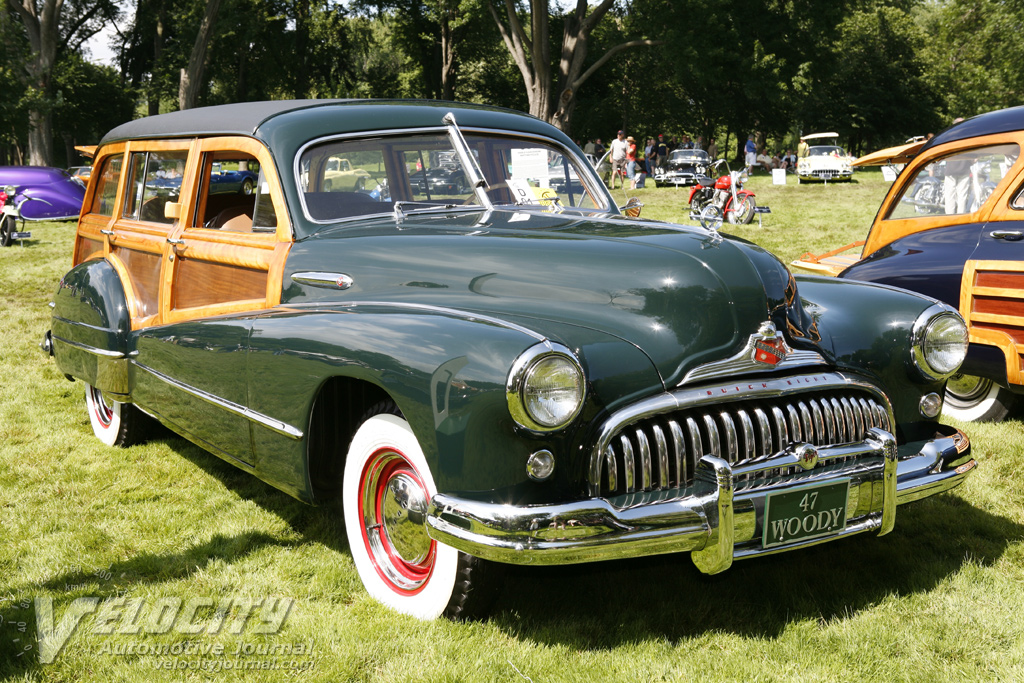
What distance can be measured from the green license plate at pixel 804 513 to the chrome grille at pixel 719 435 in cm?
15

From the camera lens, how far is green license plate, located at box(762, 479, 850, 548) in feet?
8.48

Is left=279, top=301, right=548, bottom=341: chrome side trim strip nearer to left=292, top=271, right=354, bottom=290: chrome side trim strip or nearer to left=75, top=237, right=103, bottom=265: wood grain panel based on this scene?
left=292, top=271, right=354, bottom=290: chrome side trim strip

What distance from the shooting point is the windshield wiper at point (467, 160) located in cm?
389

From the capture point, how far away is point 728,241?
3.07 metres

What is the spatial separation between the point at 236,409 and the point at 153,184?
191cm

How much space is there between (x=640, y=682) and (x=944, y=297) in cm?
365

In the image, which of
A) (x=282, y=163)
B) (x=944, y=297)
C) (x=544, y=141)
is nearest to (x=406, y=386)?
(x=282, y=163)

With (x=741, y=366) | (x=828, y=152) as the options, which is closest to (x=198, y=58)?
(x=828, y=152)

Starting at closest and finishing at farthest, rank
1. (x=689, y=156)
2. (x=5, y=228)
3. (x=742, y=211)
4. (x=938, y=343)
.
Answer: (x=938, y=343)
(x=5, y=228)
(x=742, y=211)
(x=689, y=156)

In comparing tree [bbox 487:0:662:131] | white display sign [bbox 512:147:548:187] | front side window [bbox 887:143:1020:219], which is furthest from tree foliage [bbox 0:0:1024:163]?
white display sign [bbox 512:147:548:187]

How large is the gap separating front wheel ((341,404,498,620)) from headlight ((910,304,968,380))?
6.06ft

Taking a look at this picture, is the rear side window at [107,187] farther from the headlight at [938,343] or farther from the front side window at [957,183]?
the front side window at [957,183]

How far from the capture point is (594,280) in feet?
9.60

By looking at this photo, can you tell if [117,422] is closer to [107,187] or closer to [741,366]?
[107,187]
